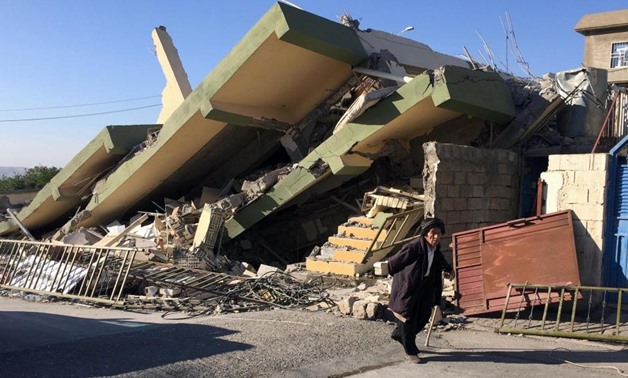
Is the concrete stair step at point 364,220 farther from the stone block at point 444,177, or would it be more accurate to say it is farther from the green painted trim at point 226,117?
the green painted trim at point 226,117

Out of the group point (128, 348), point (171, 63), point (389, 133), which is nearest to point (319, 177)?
point (389, 133)

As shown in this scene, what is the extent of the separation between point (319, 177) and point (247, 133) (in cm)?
306

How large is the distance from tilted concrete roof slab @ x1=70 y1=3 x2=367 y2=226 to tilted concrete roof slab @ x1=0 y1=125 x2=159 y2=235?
Result: 691 mm

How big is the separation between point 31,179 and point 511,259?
94.1 feet

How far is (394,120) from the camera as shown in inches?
420

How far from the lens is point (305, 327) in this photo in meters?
6.47

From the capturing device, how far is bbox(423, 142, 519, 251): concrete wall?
30.5 feet

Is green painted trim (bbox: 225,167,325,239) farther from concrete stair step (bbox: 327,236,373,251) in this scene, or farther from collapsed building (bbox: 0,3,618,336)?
concrete stair step (bbox: 327,236,373,251)

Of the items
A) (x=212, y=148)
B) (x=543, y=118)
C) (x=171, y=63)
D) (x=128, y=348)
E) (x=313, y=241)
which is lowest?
(x=128, y=348)

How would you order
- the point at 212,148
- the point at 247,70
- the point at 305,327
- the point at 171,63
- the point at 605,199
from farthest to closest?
the point at 171,63
the point at 212,148
the point at 247,70
the point at 605,199
the point at 305,327

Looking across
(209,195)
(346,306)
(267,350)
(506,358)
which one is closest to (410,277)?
(506,358)

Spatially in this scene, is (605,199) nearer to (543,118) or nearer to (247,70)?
(543,118)

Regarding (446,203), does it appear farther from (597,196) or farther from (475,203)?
(597,196)

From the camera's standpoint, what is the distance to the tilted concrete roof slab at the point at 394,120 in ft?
33.1
